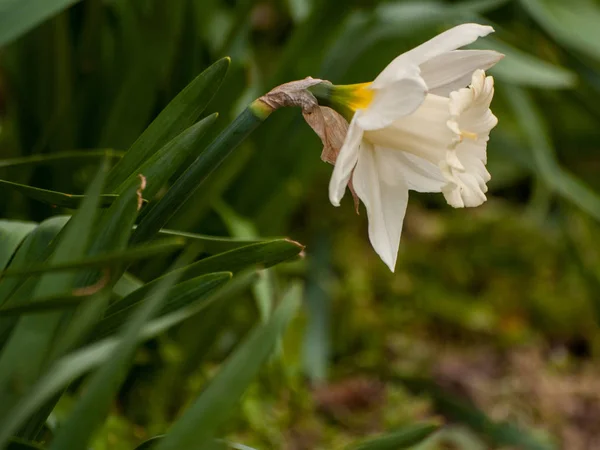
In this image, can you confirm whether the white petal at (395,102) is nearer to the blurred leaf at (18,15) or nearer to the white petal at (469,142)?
the white petal at (469,142)

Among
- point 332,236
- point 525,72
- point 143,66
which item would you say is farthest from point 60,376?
point 332,236

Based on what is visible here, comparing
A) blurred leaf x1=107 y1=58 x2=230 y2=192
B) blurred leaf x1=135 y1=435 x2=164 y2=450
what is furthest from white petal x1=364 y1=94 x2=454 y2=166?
blurred leaf x1=135 y1=435 x2=164 y2=450

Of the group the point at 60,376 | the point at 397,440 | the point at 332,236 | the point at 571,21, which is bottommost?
the point at 332,236

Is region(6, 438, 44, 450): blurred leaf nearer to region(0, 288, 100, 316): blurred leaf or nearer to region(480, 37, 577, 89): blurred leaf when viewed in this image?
region(0, 288, 100, 316): blurred leaf

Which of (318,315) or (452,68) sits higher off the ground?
(452,68)

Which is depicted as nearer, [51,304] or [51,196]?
[51,304]

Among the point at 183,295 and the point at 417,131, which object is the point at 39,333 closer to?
the point at 183,295
